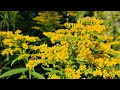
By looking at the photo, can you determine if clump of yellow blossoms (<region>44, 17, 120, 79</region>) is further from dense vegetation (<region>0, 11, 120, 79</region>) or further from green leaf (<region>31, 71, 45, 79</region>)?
green leaf (<region>31, 71, 45, 79</region>)

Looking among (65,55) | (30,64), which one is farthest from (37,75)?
(65,55)

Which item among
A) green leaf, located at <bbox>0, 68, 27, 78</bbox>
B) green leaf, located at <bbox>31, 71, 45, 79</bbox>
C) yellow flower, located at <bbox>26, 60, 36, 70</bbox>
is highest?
yellow flower, located at <bbox>26, 60, 36, 70</bbox>

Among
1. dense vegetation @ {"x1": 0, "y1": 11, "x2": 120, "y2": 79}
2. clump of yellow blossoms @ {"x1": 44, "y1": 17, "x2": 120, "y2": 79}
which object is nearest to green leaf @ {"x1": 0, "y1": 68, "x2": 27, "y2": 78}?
dense vegetation @ {"x1": 0, "y1": 11, "x2": 120, "y2": 79}

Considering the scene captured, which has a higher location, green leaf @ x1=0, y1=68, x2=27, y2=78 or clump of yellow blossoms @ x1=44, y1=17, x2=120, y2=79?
clump of yellow blossoms @ x1=44, y1=17, x2=120, y2=79

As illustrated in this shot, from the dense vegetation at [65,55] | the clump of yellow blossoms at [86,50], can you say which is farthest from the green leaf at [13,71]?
the clump of yellow blossoms at [86,50]

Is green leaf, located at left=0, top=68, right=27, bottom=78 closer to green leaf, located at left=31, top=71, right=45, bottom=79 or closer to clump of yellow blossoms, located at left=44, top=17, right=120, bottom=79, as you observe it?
green leaf, located at left=31, top=71, right=45, bottom=79

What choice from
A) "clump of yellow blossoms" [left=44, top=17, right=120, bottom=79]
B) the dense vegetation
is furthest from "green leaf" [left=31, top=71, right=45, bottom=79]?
"clump of yellow blossoms" [left=44, top=17, right=120, bottom=79]

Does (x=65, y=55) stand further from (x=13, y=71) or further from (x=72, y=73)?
(x=13, y=71)

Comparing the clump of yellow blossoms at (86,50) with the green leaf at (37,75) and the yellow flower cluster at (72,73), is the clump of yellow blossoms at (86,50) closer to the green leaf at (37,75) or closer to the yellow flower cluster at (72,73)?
the yellow flower cluster at (72,73)

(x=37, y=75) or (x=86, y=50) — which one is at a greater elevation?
(x=86, y=50)

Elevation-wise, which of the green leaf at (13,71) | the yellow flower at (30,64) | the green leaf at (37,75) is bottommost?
the green leaf at (37,75)
